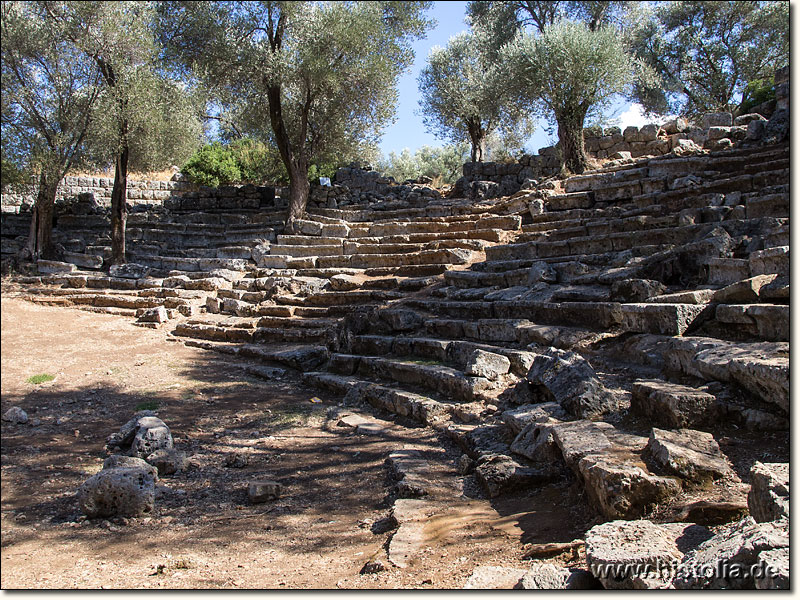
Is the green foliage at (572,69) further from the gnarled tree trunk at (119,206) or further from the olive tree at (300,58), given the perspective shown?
the gnarled tree trunk at (119,206)

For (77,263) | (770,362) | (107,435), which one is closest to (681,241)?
(770,362)

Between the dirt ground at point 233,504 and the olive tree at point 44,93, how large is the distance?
331 inches

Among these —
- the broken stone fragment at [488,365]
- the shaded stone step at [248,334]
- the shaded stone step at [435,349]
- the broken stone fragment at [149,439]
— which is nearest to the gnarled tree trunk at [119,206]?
the shaded stone step at [248,334]

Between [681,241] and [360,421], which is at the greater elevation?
[681,241]

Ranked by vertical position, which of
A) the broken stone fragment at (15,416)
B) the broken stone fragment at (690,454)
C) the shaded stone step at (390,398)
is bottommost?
the broken stone fragment at (15,416)

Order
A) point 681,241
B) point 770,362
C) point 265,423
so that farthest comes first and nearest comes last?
point 681,241, point 265,423, point 770,362

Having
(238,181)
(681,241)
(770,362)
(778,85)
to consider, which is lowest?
(770,362)

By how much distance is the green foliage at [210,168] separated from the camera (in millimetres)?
22031

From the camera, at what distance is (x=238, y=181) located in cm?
2291

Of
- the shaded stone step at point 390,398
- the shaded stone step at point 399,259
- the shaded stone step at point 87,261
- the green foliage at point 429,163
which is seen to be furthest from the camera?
the green foliage at point 429,163

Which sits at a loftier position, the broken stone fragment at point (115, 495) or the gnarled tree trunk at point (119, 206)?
the gnarled tree trunk at point (119, 206)

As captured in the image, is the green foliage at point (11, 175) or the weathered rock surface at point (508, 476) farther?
the green foliage at point (11, 175)

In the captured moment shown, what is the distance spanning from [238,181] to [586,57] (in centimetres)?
1327

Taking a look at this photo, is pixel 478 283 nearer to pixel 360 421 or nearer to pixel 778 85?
pixel 360 421
